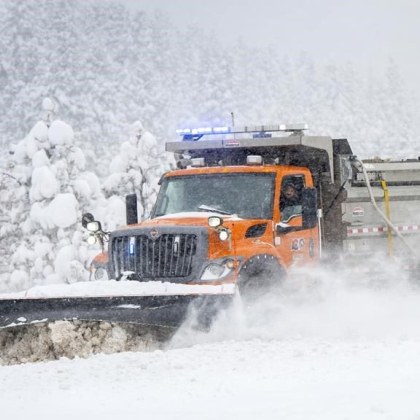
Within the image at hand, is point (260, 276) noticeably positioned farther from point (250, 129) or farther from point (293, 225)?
point (250, 129)

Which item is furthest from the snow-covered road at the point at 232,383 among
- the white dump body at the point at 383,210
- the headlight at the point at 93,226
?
the white dump body at the point at 383,210

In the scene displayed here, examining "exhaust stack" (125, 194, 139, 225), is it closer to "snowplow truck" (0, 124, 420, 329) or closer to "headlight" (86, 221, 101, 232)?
"snowplow truck" (0, 124, 420, 329)

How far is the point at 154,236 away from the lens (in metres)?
9.52

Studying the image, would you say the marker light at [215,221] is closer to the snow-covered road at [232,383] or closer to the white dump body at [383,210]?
the snow-covered road at [232,383]

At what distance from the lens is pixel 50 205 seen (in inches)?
1043

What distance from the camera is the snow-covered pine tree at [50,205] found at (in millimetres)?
26250

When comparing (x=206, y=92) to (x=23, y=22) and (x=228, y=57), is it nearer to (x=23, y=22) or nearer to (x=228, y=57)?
(x=228, y=57)

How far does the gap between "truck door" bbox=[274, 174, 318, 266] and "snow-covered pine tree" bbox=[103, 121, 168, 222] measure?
1735 cm

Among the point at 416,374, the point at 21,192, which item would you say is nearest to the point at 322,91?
the point at 21,192

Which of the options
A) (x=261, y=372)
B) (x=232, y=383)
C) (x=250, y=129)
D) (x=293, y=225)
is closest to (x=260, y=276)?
(x=293, y=225)

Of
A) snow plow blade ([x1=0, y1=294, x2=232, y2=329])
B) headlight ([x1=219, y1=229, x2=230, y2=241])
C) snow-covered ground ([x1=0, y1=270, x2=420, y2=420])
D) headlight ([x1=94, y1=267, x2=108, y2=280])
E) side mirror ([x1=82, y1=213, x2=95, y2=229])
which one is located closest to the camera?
snow-covered ground ([x1=0, y1=270, x2=420, y2=420])

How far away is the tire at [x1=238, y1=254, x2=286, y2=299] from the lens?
9.41 metres

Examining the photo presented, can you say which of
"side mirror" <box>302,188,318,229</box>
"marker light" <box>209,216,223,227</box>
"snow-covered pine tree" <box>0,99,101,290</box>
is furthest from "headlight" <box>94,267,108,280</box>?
"snow-covered pine tree" <box>0,99,101,290</box>

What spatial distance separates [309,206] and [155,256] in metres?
2.07
